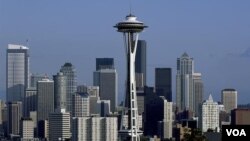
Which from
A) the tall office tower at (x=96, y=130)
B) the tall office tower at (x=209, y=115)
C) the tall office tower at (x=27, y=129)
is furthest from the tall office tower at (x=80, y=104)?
the tall office tower at (x=96, y=130)

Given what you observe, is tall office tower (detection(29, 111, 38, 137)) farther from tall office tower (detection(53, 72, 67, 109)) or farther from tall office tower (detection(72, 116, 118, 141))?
tall office tower (detection(72, 116, 118, 141))

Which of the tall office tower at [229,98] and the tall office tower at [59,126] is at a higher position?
the tall office tower at [229,98]

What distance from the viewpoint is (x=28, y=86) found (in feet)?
596

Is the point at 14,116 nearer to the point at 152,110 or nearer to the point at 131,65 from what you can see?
the point at 152,110

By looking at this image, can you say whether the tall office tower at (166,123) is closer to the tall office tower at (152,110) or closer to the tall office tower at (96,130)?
the tall office tower at (152,110)

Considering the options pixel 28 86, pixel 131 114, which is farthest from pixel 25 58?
pixel 131 114

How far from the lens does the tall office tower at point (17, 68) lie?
18425 centimetres

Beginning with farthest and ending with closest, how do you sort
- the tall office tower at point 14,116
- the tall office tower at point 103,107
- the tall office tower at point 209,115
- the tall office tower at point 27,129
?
the tall office tower at point 103,107
the tall office tower at point 14,116
the tall office tower at point 27,129
the tall office tower at point 209,115

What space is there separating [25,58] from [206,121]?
6200cm

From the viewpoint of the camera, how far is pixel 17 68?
635 ft

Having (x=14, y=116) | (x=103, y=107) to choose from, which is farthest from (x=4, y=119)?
(x=103, y=107)

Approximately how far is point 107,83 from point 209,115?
35923 mm

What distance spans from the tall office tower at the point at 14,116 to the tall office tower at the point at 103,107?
11.6 metres

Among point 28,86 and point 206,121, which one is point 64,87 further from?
point 206,121
